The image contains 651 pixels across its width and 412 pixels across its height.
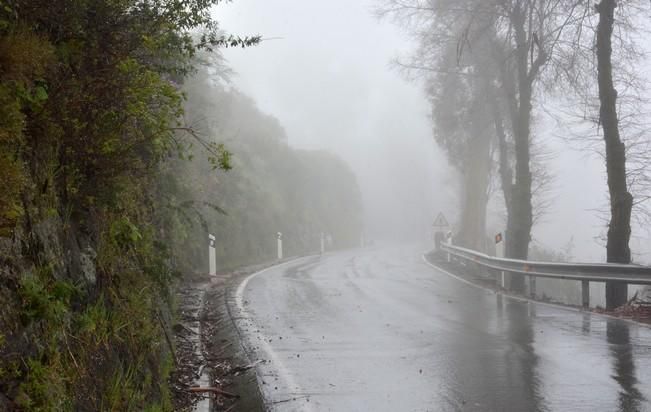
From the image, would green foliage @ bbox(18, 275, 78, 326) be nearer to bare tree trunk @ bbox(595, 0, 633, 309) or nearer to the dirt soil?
the dirt soil

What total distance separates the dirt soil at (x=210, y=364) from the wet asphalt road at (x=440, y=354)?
0.22m

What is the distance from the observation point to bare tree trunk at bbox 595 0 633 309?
13.1 meters

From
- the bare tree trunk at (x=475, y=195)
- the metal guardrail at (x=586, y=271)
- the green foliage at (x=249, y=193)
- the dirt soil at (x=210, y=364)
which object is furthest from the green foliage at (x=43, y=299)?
the bare tree trunk at (x=475, y=195)

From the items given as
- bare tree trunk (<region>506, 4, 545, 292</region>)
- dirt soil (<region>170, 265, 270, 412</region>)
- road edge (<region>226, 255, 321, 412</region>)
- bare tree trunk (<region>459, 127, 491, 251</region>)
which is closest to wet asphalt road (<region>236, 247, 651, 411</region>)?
road edge (<region>226, 255, 321, 412</region>)

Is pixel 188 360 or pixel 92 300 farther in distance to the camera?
pixel 188 360

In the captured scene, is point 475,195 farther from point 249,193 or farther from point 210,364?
point 210,364

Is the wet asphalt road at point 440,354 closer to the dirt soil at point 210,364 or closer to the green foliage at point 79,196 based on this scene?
the dirt soil at point 210,364

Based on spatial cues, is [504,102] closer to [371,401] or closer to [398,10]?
[398,10]

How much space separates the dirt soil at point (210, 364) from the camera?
579 cm

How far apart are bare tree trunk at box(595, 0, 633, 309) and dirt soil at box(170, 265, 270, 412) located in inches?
315

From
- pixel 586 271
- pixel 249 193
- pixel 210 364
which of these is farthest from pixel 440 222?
pixel 210 364

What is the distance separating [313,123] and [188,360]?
89.4 metres

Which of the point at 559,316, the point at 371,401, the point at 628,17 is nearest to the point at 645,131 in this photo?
the point at 628,17

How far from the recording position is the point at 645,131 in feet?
54.2
